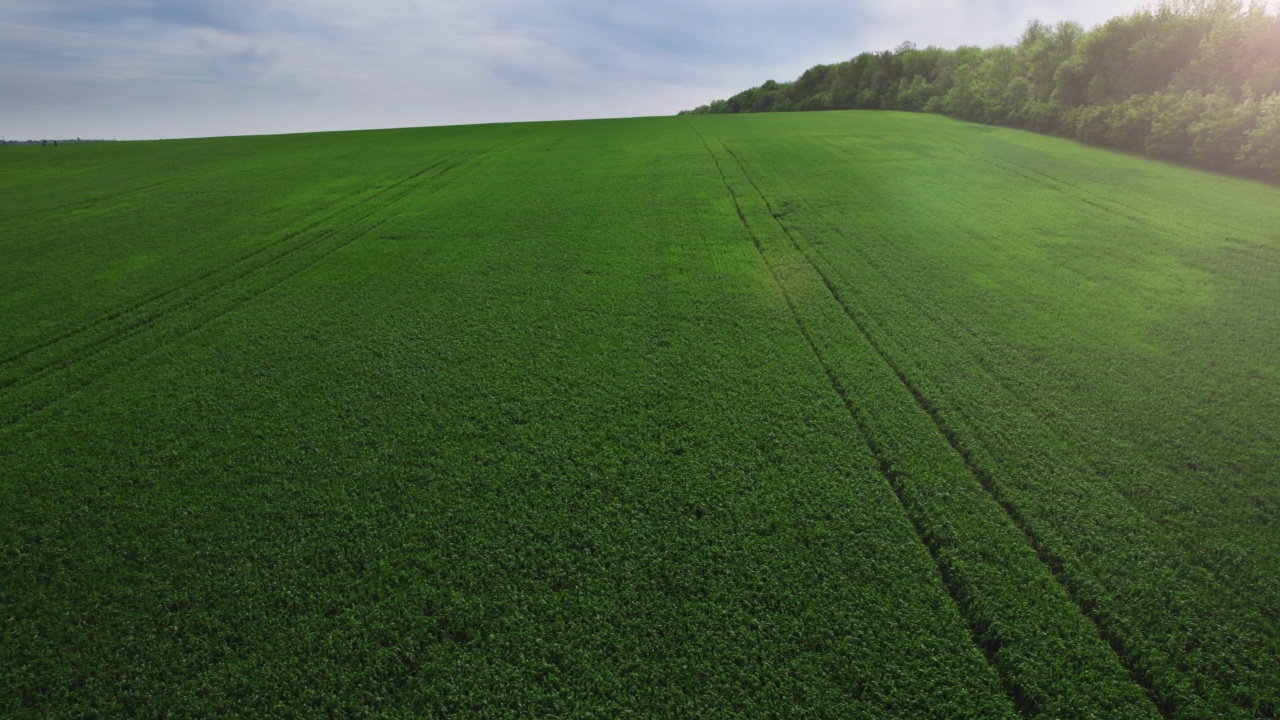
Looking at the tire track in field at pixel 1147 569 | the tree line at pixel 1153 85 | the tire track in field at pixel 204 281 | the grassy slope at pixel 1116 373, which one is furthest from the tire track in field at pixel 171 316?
the tree line at pixel 1153 85

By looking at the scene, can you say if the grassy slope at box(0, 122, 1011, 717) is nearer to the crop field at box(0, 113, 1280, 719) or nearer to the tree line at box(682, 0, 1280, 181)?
the crop field at box(0, 113, 1280, 719)

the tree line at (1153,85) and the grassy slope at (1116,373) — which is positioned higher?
the tree line at (1153,85)

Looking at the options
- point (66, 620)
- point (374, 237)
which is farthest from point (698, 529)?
point (374, 237)

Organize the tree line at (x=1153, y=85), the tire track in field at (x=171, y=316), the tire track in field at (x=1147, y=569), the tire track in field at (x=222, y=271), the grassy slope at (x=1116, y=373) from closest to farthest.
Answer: the tire track in field at (x=1147, y=569) → the grassy slope at (x=1116, y=373) → the tire track in field at (x=171, y=316) → the tire track in field at (x=222, y=271) → the tree line at (x=1153, y=85)

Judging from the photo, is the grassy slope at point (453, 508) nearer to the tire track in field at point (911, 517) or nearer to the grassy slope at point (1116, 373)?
the tire track in field at point (911, 517)

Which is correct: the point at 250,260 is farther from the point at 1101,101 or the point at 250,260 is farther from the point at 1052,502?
the point at 1101,101
